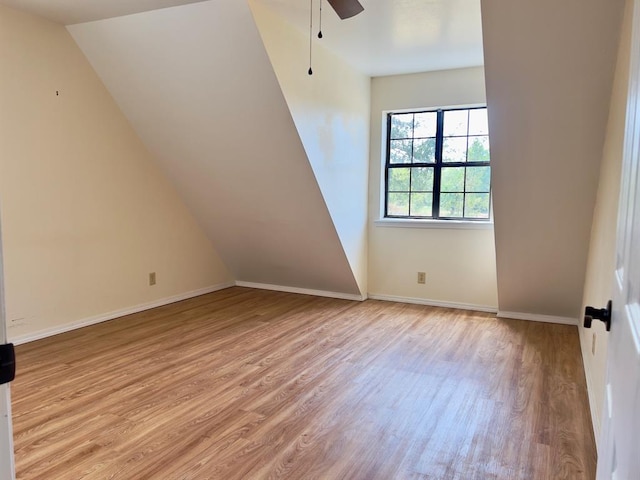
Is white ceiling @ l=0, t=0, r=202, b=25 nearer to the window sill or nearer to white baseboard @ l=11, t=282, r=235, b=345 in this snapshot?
white baseboard @ l=11, t=282, r=235, b=345

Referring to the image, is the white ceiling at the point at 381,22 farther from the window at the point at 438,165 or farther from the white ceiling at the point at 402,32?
the window at the point at 438,165

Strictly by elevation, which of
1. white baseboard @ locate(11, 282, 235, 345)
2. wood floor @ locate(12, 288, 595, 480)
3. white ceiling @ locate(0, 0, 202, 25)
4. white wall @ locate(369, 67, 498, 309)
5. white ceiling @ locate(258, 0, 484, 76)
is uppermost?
white ceiling @ locate(0, 0, 202, 25)

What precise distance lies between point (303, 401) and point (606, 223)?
1.93 meters

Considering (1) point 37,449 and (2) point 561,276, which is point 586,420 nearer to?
(2) point 561,276

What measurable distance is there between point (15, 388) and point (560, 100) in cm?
352

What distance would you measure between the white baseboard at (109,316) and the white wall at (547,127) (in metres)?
3.15

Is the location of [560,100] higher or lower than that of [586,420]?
higher

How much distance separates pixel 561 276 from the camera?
11.8ft

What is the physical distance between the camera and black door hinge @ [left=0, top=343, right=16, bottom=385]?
0.65 meters

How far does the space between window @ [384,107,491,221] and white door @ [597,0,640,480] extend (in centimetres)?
341

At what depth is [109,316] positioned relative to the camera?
395 centimetres

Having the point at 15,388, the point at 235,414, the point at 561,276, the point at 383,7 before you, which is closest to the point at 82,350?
the point at 15,388

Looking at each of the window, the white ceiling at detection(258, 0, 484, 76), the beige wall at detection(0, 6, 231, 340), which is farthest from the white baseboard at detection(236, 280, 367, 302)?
the white ceiling at detection(258, 0, 484, 76)

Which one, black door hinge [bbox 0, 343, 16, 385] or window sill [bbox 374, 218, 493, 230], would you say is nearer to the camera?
black door hinge [bbox 0, 343, 16, 385]
